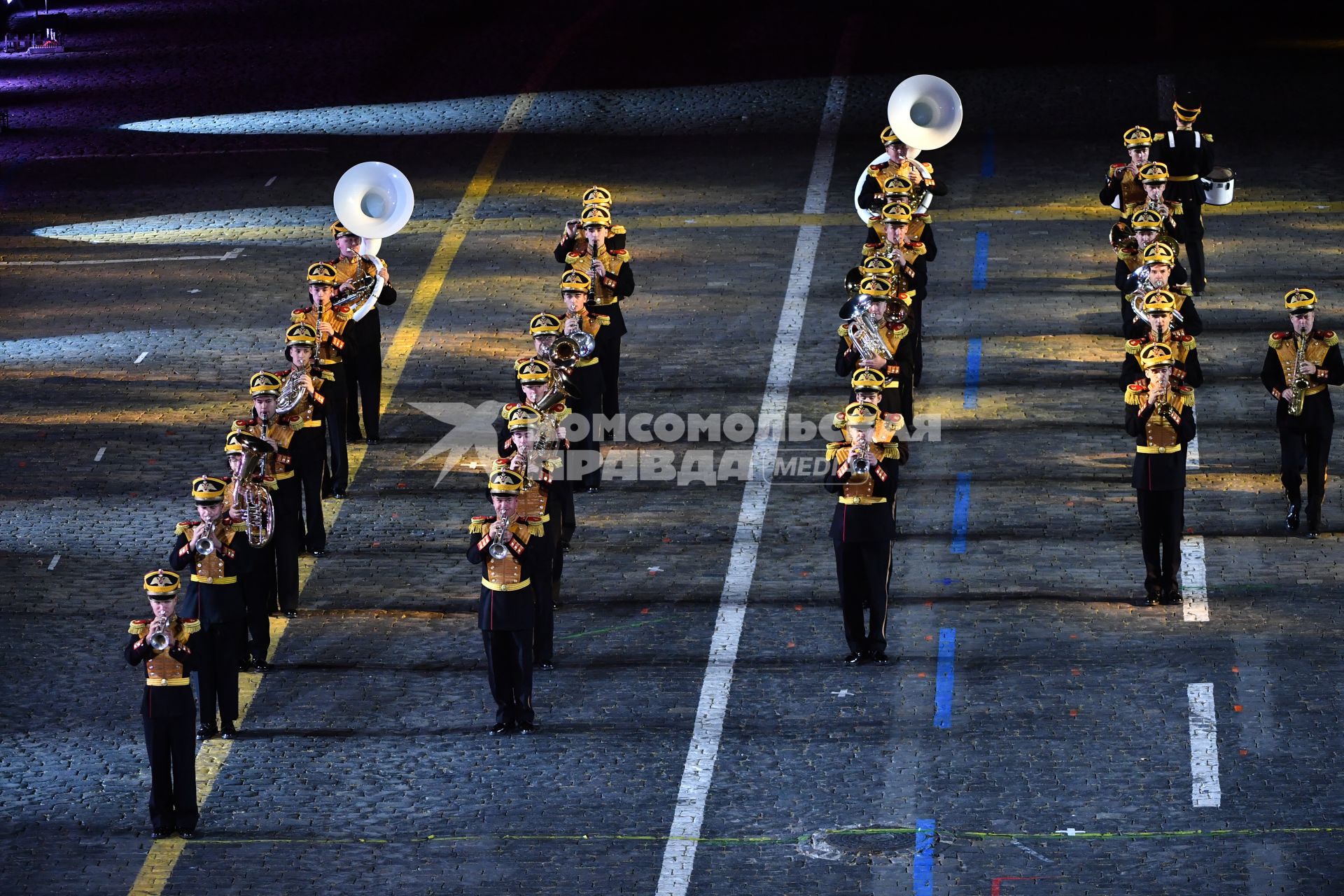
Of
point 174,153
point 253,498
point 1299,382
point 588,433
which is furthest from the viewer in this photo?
point 174,153

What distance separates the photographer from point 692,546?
2231 cm

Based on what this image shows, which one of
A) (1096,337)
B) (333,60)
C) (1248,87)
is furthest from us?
(333,60)

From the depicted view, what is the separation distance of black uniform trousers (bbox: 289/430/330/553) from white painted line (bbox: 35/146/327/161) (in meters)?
13.5

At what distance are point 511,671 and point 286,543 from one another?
9.50ft

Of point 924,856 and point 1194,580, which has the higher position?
point 1194,580

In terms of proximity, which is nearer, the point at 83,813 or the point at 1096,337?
the point at 83,813

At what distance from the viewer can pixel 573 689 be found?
19609 millimetres

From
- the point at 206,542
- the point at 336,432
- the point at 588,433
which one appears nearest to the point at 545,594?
the point at 206,542

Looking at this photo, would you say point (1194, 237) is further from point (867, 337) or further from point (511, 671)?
point (511, 671)

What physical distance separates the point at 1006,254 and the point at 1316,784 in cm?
1278

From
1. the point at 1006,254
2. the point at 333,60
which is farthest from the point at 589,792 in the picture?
the point at 333,60

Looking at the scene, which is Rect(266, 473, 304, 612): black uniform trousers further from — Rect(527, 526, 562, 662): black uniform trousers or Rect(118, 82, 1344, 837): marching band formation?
Rect(527, 526, 562, 662): black uniform trousers

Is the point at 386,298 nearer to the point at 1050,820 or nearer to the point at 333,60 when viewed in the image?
the point at 1050,820

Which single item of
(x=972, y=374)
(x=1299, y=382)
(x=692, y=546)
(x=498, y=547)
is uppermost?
(x=972, y=374)
